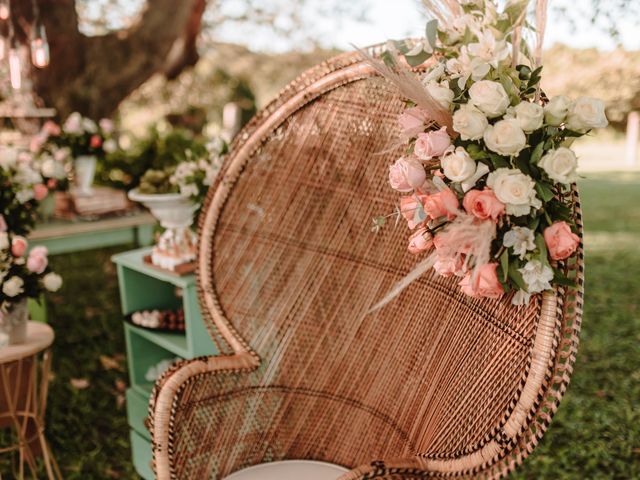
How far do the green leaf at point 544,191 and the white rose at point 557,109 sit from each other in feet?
0.37

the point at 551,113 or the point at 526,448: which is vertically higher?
the point at 551,113

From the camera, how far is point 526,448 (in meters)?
1.11

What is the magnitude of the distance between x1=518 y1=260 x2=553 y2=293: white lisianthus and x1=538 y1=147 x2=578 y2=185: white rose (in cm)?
15

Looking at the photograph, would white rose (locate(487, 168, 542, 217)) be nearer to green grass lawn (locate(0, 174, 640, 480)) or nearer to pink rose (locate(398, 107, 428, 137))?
pink rose (locate(398, 107, 428, 137))

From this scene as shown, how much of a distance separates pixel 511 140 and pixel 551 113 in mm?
95

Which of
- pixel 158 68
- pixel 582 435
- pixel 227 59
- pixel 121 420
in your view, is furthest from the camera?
pixel 227 59

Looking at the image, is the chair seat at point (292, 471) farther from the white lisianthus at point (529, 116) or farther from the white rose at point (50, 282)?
the white lisianthus at point (529, 116)

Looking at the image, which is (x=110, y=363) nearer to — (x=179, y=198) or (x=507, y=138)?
(x=179, y=198)

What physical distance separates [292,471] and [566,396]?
1.89 meters

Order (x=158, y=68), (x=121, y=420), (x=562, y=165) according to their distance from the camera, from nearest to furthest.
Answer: (x=562, y=165)
(x=121, y=420)
(x=158, y=68)

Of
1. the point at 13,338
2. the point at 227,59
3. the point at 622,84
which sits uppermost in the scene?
the point at 227,59

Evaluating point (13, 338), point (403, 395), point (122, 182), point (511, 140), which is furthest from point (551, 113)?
point (122, 182)

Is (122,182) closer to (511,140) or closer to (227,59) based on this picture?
(511,140)

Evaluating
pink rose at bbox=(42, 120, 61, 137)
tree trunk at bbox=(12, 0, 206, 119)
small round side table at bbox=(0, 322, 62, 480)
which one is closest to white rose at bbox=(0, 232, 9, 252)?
small round side table at bbox=(0, 322, 62, 480)
